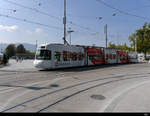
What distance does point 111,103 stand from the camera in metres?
4.31

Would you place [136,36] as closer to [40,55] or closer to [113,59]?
[113,59]

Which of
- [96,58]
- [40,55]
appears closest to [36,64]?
[40,55]

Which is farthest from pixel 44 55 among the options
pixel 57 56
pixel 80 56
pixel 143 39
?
pixel 143 39

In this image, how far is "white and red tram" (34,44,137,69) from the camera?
13.9m

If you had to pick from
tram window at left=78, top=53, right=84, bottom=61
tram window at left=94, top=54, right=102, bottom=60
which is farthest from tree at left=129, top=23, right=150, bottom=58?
tram window at left=78, top=53, right=84, bottom=61

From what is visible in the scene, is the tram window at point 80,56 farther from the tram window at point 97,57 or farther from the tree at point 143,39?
the tree at point 143,39

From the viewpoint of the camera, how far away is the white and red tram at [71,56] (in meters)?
13.9

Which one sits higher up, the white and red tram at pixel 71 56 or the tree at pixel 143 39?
the tree at pixel 143 39

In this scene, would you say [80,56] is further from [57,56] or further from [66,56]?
[57,56]

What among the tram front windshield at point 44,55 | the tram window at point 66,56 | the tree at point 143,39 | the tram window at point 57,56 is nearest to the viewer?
the tram front windshield at point 44,55

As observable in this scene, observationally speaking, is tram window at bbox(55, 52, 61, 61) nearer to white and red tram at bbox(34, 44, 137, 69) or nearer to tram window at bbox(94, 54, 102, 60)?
white and red tram at bbox(34, 44, 137, 69)

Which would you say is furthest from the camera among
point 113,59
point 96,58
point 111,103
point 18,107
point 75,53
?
point 113,59

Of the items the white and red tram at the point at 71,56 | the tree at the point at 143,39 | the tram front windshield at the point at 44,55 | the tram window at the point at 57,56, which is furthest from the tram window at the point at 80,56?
the tree at the point at 143,39

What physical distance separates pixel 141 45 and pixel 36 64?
40150 mm
